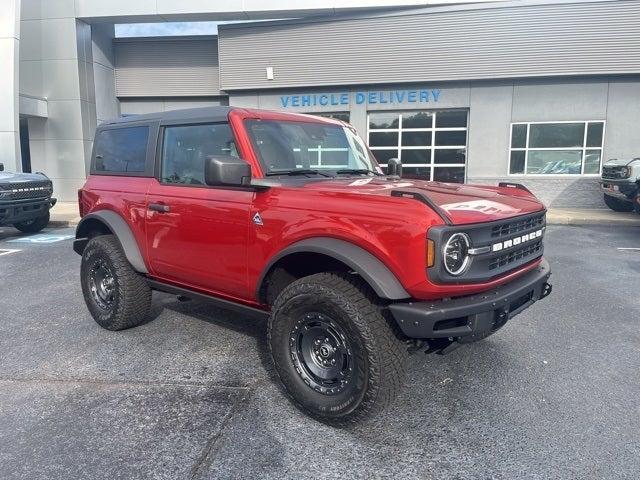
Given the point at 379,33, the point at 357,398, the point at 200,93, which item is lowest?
the point at 357,398

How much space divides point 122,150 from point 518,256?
3.59 meters

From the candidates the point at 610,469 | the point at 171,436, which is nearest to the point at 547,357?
the point at 610,469

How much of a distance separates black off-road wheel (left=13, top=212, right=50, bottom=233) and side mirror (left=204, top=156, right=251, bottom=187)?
9.42 metres

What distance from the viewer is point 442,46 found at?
50.9ft

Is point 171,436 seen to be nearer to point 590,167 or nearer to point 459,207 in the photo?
point 459,207

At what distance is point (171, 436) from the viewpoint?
114 inches

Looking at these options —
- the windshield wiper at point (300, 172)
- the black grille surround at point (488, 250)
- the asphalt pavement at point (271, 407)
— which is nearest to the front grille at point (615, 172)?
the asphalt pavement at point (271, 407)

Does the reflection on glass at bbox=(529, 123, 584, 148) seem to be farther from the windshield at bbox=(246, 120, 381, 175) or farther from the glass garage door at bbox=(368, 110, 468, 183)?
the windshield at bbox=(246, 120, 381, 175)

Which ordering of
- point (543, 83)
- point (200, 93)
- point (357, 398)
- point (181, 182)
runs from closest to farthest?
A: point (357, 398) < point (181, 182) < point (543, 83) < point (200, 93)

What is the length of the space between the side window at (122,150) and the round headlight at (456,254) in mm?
2892

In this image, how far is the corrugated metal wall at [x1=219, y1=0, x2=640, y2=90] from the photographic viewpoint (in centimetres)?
1468

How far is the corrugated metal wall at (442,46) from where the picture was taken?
48.2ft

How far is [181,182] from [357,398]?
7.38 feet

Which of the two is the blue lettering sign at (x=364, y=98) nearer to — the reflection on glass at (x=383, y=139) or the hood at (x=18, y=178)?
the reflection on glass at (x=383, y=139)
